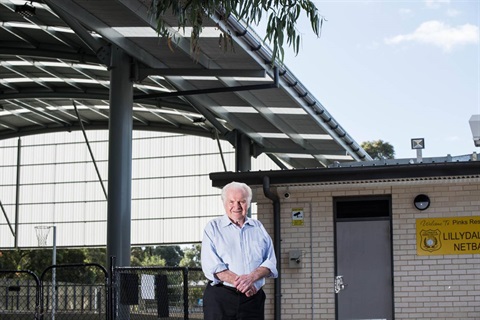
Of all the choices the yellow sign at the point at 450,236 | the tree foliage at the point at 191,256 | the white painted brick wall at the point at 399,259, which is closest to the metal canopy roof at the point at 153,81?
the white painted brick wall at the point at 399,259

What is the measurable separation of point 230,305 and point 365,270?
9.28 metres

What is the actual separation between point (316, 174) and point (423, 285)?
7.85 ft

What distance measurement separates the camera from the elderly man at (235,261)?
584 centimetres

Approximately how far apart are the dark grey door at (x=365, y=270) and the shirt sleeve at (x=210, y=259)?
→ 30.1 ft

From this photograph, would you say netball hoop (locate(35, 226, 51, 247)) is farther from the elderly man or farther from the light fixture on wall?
the elderly man

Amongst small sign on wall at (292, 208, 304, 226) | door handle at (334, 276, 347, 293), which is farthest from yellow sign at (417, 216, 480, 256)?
small sign on wall at (292, 208, 304, 226)

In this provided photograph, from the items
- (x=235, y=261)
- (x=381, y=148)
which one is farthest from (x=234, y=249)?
(x=381, y=148)

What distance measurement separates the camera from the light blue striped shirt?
590cm

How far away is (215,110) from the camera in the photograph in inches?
1141

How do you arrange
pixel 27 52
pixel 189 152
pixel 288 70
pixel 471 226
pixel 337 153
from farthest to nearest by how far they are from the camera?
pixel 189 152 < pixel 337 153 < pixel 27 52 < pixel 288 70 < pixel 471 226

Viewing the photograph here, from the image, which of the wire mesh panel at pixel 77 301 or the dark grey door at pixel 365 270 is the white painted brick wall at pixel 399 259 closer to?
the dark grey door at pixel 365 270

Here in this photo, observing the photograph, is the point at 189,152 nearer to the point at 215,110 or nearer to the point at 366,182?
the point at 215,110

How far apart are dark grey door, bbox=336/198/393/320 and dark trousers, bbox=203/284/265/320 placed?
9.14 meters

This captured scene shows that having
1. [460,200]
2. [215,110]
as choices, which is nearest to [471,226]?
[460,200]
